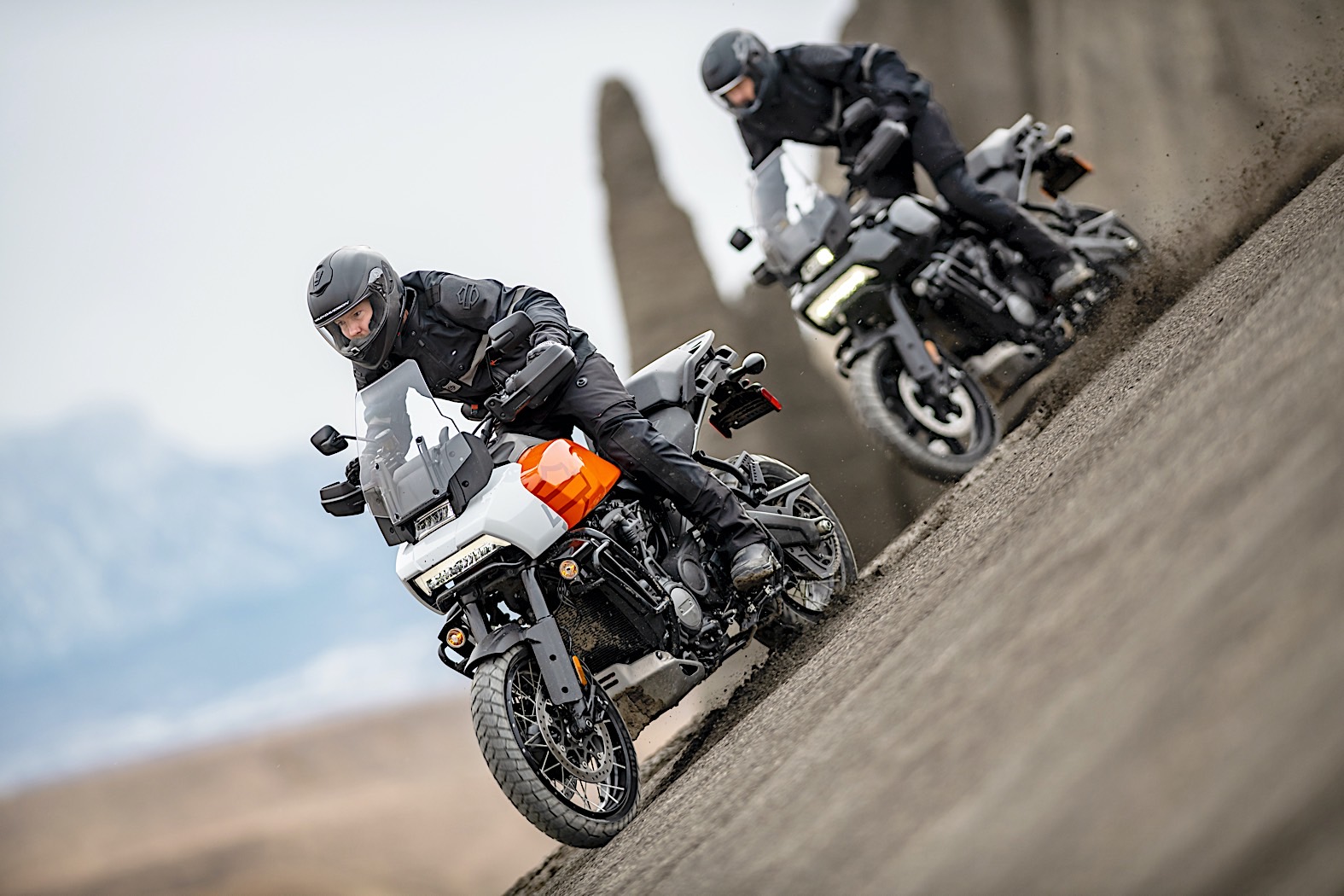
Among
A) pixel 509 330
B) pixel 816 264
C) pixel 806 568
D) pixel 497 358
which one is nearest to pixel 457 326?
pixel 497 358

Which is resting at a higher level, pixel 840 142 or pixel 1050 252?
pixel 840 142

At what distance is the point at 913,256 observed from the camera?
5.74 m

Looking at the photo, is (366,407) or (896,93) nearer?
(366,407)

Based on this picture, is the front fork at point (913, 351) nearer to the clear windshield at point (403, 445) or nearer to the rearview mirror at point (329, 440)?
the clear windshield at point (403, 445)

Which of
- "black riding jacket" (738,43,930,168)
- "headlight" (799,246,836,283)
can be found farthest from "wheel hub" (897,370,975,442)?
"black riding jacket" (738,43,930,168)

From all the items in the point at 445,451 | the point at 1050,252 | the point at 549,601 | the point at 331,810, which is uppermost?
the point at 445,451

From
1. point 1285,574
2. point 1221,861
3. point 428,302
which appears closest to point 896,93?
point 428,302

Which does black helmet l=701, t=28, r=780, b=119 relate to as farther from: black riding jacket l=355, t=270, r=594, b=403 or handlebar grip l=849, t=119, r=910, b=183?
black riding jacket l=355, t=270, r=594, b=403

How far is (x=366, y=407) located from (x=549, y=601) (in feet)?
2.86

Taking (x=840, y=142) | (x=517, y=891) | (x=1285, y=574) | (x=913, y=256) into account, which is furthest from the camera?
(x=840, y=142)

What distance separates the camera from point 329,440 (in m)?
3.79

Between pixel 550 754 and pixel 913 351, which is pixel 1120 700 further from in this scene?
pixel 913 351

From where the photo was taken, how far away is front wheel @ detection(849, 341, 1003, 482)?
5.55 meters

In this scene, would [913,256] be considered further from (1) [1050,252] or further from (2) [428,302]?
(2) [428,302]
